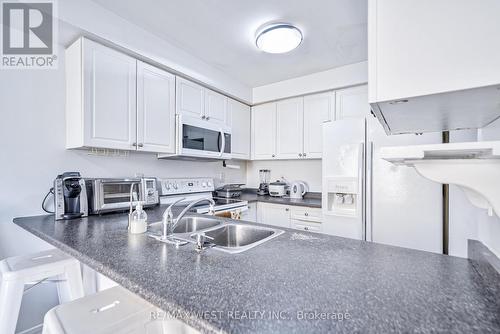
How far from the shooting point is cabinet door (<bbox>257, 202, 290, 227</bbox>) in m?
2.74

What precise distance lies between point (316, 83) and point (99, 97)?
88.4 inches

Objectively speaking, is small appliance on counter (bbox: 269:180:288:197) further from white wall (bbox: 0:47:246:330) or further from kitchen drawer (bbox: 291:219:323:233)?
white wall (bbox: 0:47:246:330)

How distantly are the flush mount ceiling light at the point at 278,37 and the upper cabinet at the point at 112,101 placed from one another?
0.96m

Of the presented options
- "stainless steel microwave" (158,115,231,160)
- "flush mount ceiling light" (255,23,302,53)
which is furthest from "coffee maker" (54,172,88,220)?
"flush mount ceiling light" (255,23,302,53)

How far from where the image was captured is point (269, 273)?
0.75 metres

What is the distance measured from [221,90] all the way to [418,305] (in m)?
2.64

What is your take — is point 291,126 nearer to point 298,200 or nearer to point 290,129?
point 290,129

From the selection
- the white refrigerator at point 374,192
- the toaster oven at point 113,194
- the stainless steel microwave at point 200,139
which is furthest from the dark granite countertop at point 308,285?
the stainless steel microwave at point 200,139

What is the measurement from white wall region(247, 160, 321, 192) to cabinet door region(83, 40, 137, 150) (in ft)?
6.83

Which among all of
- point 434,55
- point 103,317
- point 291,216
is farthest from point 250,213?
point 434,55

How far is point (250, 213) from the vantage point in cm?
285

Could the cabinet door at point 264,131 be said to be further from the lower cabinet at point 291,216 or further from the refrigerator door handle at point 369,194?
the refrigerator door handle at point 369,194

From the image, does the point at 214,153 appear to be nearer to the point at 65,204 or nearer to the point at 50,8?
the point at 65,204

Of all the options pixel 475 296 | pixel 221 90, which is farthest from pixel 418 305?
pixel 221 90
